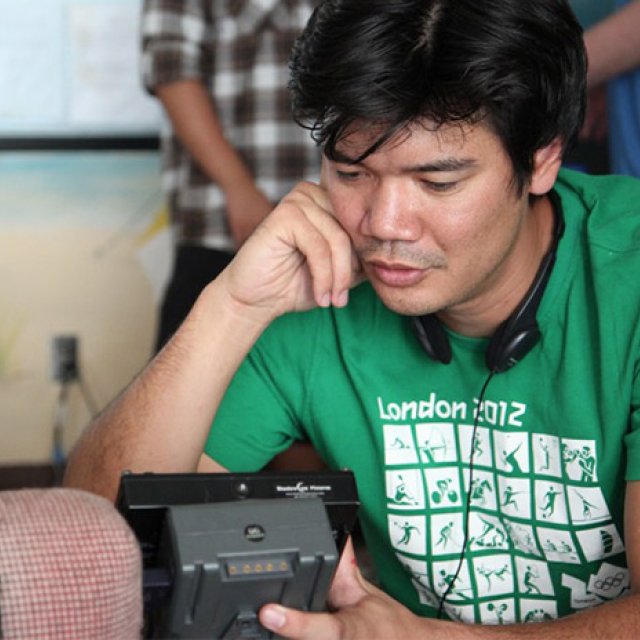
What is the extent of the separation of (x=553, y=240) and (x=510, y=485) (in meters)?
0.30

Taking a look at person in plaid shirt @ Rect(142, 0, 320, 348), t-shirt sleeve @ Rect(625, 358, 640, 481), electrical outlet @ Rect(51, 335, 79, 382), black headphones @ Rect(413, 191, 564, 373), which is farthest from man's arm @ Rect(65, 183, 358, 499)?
electrical outlet @ Rect(51, 335, 79, 382)

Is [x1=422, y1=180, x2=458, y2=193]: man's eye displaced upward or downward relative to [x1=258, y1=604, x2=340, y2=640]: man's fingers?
upward

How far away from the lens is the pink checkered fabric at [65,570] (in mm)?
601

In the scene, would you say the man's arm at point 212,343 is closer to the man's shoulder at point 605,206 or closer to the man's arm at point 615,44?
the man's shoulder at point 605,206

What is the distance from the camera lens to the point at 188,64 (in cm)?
228

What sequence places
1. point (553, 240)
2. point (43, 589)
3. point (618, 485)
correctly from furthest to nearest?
1. point (553, 240)
2. point (618, 485)
3. point (43, 589)

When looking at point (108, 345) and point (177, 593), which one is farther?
point (108, 345)

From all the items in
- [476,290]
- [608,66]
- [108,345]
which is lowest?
[108,345]

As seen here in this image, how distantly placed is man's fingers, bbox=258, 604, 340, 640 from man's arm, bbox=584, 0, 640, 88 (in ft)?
4.74

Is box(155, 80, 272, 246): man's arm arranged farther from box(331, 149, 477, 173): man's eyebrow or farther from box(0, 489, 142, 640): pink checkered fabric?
box(0, 489, 142, 640): pink checkered fabric

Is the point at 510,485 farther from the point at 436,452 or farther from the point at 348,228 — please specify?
the point at 348,228

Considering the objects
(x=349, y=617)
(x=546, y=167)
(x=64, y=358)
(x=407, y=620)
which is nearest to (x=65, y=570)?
(x=349, y=617)

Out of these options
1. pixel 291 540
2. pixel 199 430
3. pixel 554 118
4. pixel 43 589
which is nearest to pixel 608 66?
pixel 554 118

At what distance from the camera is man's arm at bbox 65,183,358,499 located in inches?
54.1
